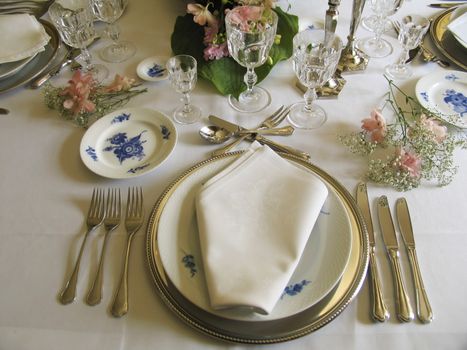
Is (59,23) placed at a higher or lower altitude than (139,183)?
higher

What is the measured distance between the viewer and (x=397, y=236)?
0.64 m

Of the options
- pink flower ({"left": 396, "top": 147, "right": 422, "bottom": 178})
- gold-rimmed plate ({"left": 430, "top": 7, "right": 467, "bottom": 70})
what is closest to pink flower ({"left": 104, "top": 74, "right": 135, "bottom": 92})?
pink flower ({"left": 396, "top": 147, "right": 422, "bottom": 178})

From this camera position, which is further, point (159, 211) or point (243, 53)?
point (243, 53)

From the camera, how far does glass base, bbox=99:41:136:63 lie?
3.33ft

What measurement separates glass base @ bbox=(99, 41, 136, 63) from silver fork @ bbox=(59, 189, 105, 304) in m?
0.43

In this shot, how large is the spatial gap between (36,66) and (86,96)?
0.82 feet

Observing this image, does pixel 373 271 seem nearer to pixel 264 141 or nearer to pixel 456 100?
pixel 264 141

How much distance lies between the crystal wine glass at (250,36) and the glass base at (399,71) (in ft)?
0.97

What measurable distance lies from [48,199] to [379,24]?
877 millimetres

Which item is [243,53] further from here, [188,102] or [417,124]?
[417,124]

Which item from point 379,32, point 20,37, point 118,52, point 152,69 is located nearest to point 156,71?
point 152,69

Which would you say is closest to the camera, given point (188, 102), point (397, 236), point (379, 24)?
point (397, 236)

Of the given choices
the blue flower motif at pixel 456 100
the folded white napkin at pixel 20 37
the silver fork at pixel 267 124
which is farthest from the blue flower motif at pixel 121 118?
the blue flower motif at pixel 456 100

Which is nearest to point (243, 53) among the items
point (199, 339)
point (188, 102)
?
point (188, 102)
